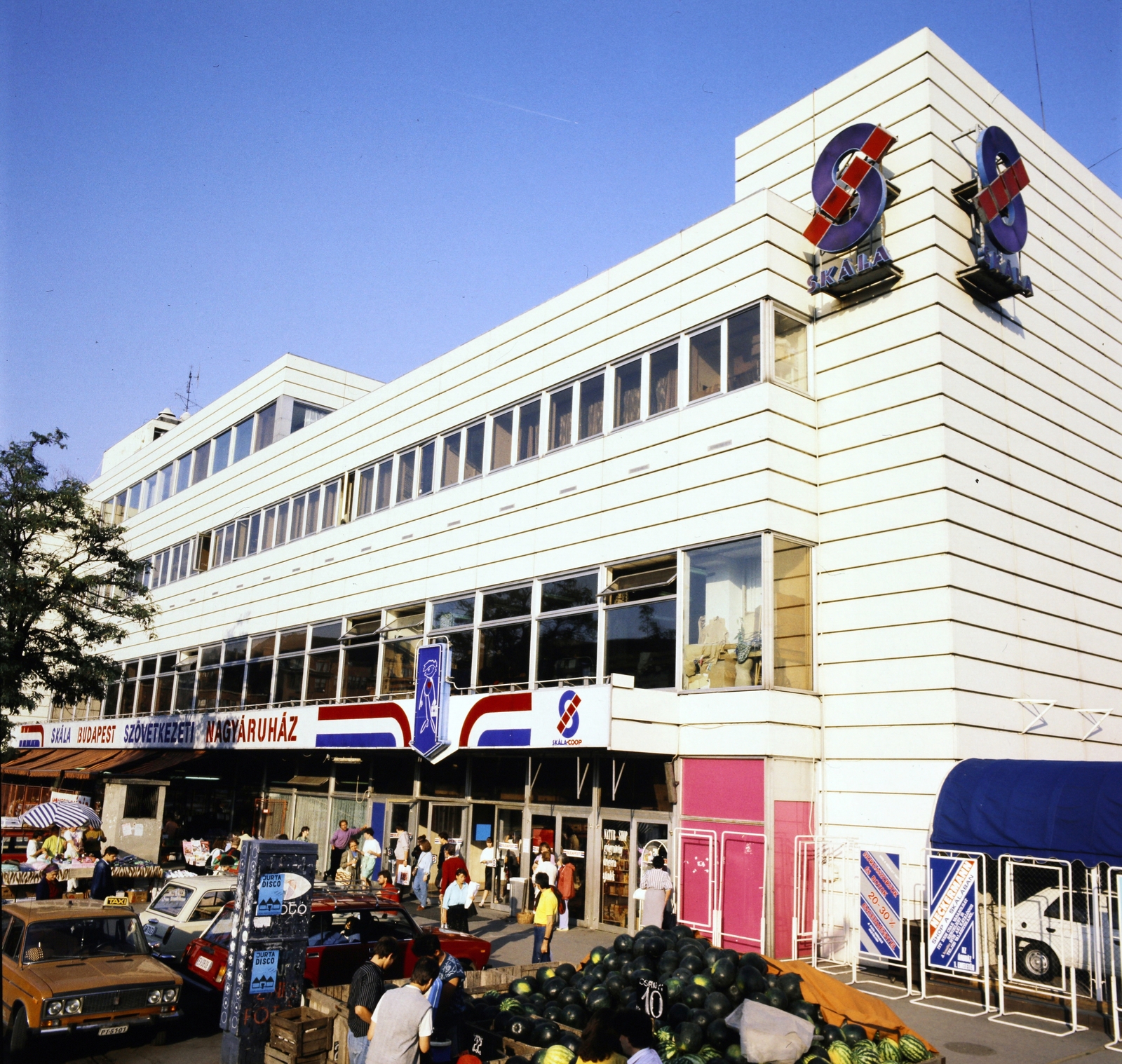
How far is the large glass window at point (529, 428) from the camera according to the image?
80.3 ft

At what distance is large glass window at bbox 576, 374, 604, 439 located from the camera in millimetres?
22641

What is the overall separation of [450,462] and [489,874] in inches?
424

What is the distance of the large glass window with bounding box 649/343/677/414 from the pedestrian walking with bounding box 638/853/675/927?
9227 mm

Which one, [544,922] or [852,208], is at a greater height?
[852,208]

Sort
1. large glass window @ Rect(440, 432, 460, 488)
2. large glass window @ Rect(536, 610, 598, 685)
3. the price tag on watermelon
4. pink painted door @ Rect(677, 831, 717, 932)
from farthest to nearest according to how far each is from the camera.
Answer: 1. large glass window @ Rect(440, 432, 460, 488)
2. large glass window @ Rect(536, 610, 598, 685)
3. pink painted door @ Rect(677, 831, 717, 932)
4. the price tag on watermelon

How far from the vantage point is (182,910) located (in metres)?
14.0

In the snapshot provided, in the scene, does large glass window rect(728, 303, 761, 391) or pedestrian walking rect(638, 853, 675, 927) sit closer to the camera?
pedestrian walking rect(638, 853, 675, 927)

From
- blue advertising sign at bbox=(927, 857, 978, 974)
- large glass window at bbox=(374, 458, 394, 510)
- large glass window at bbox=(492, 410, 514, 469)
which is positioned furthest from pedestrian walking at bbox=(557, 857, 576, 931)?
large glass window at bbox=(374, 458, 394, 510)

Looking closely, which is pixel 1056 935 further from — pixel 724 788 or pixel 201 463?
pixel 201 463

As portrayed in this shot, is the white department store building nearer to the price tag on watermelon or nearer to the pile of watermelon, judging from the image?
the pile of watermelon

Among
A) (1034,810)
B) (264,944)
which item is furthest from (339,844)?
(1034,810)

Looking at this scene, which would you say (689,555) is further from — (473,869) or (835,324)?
(473,869)

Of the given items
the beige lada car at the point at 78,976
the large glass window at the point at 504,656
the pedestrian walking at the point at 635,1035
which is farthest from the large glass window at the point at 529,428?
the pedestrian walking at the point at 635,1035

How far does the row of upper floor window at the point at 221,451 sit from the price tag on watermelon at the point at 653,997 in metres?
31.4
